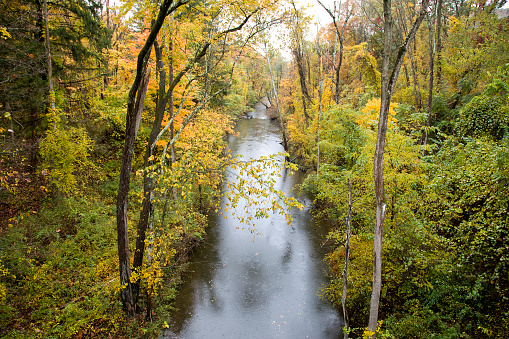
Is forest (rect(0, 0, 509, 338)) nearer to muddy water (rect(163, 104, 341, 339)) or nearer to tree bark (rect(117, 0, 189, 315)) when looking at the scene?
tree bark (rect(117, 0, 189, 315))

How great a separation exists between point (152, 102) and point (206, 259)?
330 inches

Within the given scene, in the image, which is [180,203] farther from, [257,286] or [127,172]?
[127,172]

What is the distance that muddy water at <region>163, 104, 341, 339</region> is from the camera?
823 centimetres

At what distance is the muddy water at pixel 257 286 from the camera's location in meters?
8.23

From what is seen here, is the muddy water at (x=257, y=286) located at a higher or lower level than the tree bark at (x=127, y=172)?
lower

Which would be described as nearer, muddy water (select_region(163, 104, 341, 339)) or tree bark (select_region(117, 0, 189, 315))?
tree bark (select_region(117, 0, 189, 315))

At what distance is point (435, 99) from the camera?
52.1 ft

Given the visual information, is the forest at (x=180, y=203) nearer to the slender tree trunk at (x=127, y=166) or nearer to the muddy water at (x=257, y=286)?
the slender tree trunk at (x=127, y=166)

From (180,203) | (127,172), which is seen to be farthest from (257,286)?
(127,172)

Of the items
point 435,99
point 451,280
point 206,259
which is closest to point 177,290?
point 206,259

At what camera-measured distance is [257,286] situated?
400 inches

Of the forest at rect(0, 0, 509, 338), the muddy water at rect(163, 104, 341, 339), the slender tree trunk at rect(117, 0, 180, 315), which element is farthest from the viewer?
the muddy water at rect(163, 104, 341, 339)

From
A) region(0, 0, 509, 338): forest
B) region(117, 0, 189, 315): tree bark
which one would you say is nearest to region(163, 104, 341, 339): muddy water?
region(0, 0, 509, 338): forest

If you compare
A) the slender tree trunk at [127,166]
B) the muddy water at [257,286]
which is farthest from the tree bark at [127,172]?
the muddy water at [257,286]
